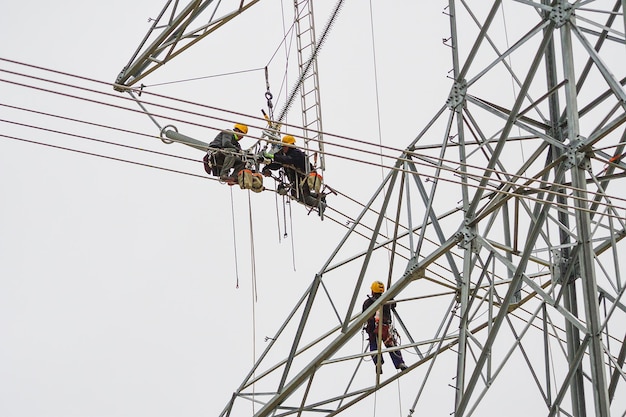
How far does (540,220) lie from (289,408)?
6317 millimetres

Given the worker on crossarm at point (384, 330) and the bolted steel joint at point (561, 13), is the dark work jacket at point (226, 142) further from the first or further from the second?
the bolted steel joint at point (561, 13)

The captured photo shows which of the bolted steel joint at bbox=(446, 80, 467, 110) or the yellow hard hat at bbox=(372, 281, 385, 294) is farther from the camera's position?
the yellow hard hat at bbox=(372, 281, 385, 294)

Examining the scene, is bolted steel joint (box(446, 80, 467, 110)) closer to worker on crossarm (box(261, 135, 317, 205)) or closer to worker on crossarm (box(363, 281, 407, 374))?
worker on crossarm (box(261, 135, 317, 205))

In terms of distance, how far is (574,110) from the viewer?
57.3 ft

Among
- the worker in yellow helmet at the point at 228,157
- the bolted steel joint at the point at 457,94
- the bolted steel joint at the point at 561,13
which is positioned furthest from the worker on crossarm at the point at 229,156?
the bolted steel joint at the point at 561,13

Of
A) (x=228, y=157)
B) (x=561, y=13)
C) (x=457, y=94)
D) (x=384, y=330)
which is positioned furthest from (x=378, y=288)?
(x=561, y=13)

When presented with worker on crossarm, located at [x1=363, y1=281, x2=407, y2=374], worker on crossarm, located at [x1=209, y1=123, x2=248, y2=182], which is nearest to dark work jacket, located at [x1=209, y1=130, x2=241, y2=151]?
worker on crossarm, located at [x1=209, y1=123, x2=248, y2=182]

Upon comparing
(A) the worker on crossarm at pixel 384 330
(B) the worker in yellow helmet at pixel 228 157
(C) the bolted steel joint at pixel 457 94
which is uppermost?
(B) the worker in yellow helmet at pixel 228 157

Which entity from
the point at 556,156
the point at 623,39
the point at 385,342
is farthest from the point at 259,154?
the point at 623,39

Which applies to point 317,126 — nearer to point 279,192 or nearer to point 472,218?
point 279,192

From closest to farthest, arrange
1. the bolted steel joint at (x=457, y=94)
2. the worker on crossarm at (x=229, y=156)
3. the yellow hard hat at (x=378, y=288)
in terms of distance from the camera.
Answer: the bolted steel joint at (x=457, y=94) < the worker on crossarm at (x=229, y=156) < the yellow hard hat at (x=378, y=288)

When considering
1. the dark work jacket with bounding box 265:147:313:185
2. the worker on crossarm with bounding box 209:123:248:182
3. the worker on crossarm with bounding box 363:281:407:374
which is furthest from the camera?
the worker on crossarm with bounding box 363:281:407:374

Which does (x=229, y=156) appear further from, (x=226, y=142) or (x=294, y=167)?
(x=294, y=167)

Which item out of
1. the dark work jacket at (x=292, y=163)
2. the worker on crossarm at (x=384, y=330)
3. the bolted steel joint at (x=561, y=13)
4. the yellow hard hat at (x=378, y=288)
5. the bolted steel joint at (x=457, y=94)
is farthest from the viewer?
the yellow hard hat at (x=378, y=288)
